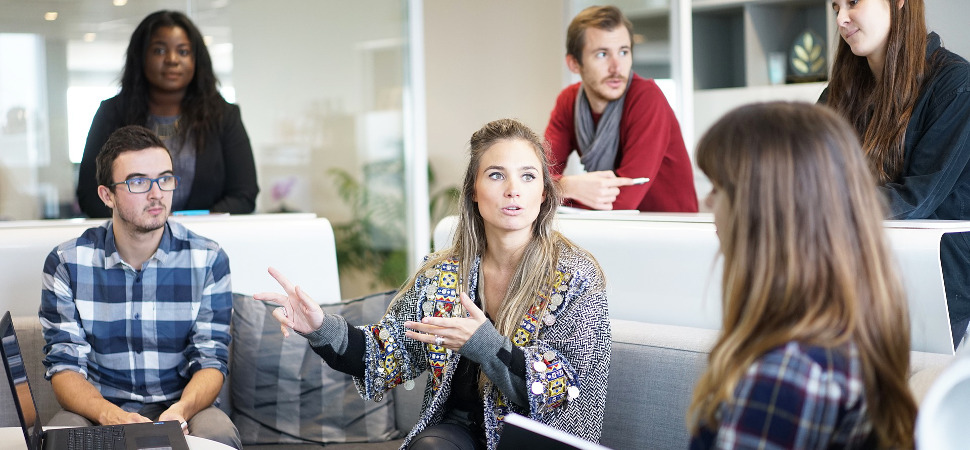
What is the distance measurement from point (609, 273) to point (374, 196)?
8.73 ft

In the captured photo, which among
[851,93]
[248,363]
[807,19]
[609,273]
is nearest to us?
[851,93]

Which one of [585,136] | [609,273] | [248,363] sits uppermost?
[585,136]

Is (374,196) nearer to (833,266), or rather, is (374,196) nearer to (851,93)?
(851,93)

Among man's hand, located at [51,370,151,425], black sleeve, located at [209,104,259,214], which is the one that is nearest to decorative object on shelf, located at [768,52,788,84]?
black sleeve, located at [209,104,259,214]

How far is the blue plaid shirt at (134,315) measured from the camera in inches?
91.0

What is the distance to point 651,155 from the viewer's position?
2693mm

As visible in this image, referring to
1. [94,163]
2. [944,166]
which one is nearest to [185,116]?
[94,163]

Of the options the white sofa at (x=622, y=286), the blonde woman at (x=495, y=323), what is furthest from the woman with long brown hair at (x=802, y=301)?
the blonde woman at (x=495, y=323)

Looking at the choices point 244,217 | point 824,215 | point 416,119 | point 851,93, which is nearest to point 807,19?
point 416,119

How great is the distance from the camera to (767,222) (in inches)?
40.9

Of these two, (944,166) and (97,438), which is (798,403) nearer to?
(944,166)

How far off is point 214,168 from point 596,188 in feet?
4.81

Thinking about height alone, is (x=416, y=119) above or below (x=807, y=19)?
below

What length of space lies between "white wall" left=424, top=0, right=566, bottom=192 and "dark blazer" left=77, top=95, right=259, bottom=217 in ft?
8.16
